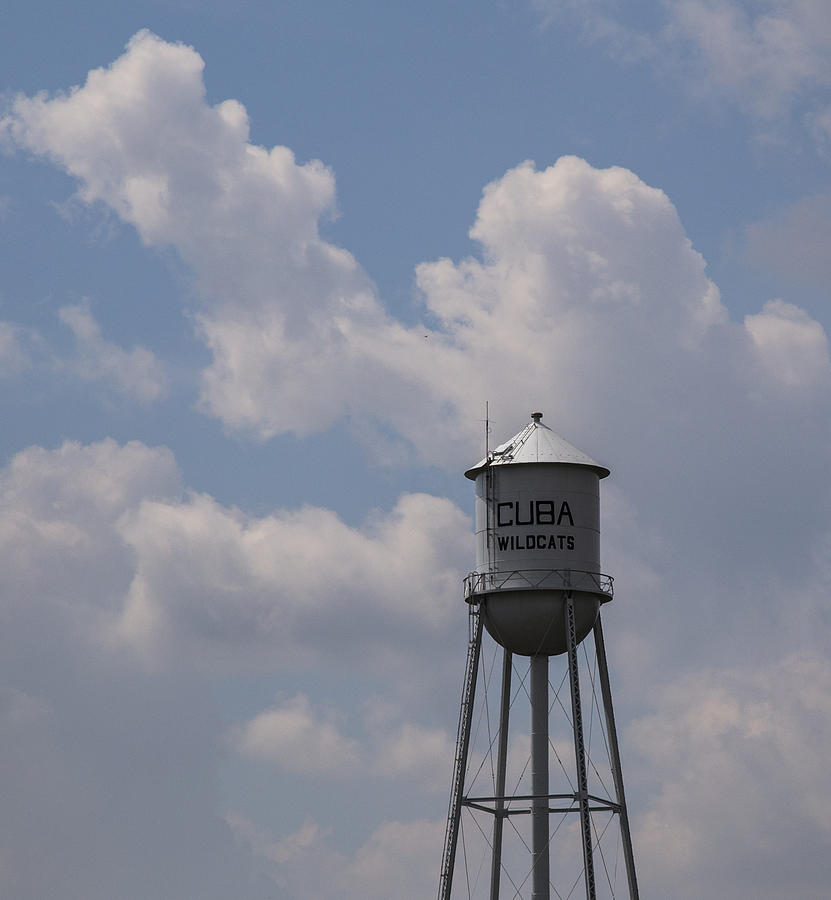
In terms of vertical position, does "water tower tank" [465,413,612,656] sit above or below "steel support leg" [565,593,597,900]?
above

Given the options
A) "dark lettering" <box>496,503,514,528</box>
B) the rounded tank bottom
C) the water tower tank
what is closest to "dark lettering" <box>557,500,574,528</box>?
the water tower tank

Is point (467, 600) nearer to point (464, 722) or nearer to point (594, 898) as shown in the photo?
point (464, 722)

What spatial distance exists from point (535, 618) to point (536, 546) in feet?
7.05

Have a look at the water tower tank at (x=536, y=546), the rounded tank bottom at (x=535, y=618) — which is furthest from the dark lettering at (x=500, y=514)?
the rounded tank bottom at (x=535, y=618)

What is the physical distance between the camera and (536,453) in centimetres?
5597

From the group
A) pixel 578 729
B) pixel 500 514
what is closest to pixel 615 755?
pixel 578 729

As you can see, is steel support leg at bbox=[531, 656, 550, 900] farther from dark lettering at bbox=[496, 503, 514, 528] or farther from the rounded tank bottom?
dark lettering at bbox=[496, 503, 514, 528]

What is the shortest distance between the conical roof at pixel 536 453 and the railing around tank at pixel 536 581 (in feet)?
10.8

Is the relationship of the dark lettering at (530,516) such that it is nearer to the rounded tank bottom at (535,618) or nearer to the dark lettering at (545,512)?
the dark lettering at (545,512)

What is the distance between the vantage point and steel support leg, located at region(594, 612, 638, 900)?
179 ft

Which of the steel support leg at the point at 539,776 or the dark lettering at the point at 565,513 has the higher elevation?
the dark lettering at the point at 565,513

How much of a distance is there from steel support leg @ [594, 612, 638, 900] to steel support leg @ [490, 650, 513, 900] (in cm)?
283

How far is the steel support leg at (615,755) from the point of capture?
54469 millimetres

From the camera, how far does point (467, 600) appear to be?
5588 cm
